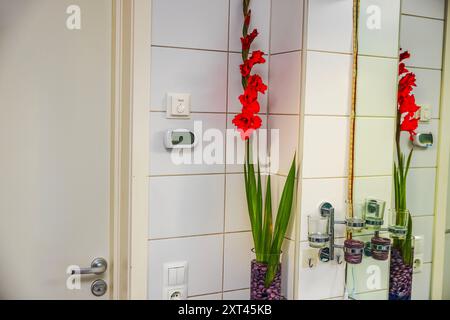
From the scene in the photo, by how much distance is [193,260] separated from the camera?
1.77 m

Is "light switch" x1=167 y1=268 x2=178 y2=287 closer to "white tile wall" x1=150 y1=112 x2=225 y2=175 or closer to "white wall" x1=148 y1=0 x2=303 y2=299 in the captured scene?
"white wall" x1=148 y1=0 x2=303 y2=299

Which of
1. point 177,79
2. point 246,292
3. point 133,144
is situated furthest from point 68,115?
point 246,292

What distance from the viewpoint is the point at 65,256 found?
1.75m

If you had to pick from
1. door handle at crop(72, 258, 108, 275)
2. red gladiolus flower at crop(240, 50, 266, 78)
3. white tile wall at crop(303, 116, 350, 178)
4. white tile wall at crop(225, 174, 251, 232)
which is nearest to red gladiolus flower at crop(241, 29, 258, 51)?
red gladiolus flower at crop(240, 50, 266, 78)

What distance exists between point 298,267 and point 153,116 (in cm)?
69

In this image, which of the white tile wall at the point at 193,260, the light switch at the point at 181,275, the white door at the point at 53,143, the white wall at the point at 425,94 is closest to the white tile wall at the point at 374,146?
the white wall at the point at 425,94

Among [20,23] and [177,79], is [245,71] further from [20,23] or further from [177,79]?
[20,23]

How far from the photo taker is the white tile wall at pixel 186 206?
1698 mm

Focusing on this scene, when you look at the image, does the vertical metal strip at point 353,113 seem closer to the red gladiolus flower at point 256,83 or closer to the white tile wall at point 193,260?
the red gladiolus flower at point 256,83

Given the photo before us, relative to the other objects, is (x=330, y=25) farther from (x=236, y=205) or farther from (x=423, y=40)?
(x=236, y=205)

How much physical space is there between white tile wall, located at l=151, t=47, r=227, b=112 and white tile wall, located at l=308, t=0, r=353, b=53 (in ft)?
1.01

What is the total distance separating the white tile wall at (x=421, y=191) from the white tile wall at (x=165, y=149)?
637 millimetres

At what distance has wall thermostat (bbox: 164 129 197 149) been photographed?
1688 mm

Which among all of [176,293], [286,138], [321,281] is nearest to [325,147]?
[286,138]
